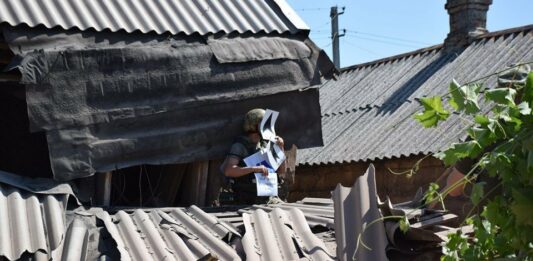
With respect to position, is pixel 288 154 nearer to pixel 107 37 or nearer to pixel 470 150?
pixel 107 37

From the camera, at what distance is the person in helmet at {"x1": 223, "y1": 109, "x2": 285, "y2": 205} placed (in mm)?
7009

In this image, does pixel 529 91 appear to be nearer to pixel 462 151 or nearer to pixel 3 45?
pixel 462 151

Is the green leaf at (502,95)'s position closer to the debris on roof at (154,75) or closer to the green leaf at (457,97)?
the green leaf at (457,97)

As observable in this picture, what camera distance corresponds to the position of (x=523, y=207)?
2666 millimetres

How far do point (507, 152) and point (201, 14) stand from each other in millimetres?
5091

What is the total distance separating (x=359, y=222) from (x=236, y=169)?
4.82 ft

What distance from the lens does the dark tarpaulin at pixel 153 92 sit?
6.23m

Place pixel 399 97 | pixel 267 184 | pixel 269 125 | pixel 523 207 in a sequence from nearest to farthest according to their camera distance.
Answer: pixel 523 207
pixel 267 184
pixel 269 125
pixel 399 97

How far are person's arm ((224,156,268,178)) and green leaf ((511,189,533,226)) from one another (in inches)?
166

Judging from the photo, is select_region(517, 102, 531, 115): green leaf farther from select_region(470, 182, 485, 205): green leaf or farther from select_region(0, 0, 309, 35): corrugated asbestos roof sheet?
select_region(0, 0, 309, 35): corrugated asbestos roof sheet

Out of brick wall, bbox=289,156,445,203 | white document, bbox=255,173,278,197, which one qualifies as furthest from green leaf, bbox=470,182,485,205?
brick wall, bbox=289,156,445,203

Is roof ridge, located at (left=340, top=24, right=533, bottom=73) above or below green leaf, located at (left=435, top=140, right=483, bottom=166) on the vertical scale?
above

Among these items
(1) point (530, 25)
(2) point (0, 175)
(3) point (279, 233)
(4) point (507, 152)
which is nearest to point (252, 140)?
(3) point (279, 233)

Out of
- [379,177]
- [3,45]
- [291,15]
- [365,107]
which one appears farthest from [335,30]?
[3,45]
